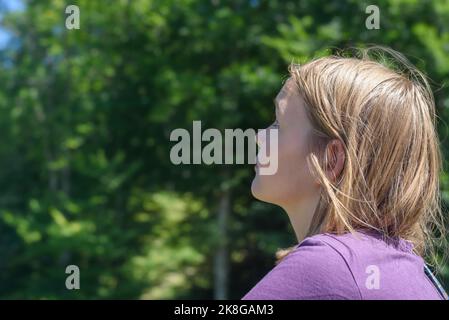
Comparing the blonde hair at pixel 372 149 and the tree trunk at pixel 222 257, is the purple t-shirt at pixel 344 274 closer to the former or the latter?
the blonde hair at pixel 372 149

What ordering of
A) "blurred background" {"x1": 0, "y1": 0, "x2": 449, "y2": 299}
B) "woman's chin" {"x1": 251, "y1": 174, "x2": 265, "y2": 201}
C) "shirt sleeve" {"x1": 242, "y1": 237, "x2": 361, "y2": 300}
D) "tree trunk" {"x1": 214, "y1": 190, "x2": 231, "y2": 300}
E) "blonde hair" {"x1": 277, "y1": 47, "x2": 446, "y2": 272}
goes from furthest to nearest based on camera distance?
"tree trunk" {"x1": 214, "y1": 190, "x2": 231, "y2": 300}
"blurred background" {"x1": 0, "y1": 0, "x2": 449, "y2": 299}
"woman's chin" {"x1": 251, "y1": 174, "x2": 265, "y2": 201}
"blonde hair" {"x1": 277, "y1": 47, "x2": 446, "y2": 272}
"shirt sleeve" {"x1": 242, "y1": 237, "x2": 361, "y2": 300}

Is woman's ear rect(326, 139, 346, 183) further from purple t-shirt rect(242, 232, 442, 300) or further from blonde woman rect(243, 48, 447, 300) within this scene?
purple t-shirt rect(242, 232, 442, 300)

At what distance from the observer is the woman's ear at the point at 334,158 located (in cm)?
116

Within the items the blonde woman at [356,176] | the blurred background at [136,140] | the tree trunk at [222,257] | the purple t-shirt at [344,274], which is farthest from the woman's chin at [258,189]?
the tree trunk at [222,257]

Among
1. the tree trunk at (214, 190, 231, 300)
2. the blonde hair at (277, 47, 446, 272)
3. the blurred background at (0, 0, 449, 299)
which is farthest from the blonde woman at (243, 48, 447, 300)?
the tree trunk at (214, 190, 231, 300)

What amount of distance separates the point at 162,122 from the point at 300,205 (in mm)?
9844

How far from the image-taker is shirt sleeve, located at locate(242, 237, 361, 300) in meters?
0.94

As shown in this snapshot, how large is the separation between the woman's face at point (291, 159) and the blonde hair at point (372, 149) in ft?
0.07

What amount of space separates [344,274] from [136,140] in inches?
421

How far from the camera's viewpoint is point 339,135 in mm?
1161

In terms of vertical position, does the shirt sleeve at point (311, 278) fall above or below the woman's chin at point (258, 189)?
below

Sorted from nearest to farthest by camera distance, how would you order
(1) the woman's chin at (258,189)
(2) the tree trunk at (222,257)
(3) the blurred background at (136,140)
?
1. (1) the woman's chin at (258,189)
2. (3) the blurred background at (136,140)
3. (2) the tree trunk at (222,257)

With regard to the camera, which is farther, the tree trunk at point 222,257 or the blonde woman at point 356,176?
the tree trunk at point 222,257
